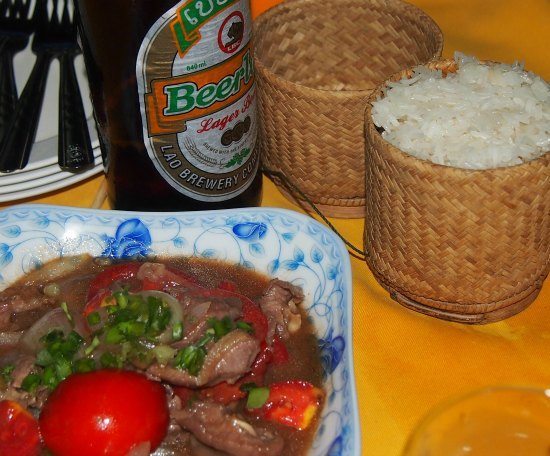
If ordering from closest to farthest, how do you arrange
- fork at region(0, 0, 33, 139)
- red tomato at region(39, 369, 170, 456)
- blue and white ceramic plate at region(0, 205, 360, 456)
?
1. red tomato at region(39, 369, 170, 456)
2. blue and white ceramic plate at region(0, 205, 360, 456)
3. fork at region(0, 0, 33, 139)

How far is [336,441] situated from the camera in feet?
3.55

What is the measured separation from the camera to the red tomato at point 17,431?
1.11 metres

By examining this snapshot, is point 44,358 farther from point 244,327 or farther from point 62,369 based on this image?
point 244,327

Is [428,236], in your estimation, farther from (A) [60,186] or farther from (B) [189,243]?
(A) [60,186]

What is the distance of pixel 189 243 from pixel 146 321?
12.4 inches

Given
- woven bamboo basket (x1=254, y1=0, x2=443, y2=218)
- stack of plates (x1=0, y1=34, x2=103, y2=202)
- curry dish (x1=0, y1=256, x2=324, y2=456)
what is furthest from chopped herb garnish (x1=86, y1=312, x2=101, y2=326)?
woven bamboo basket (x1=254, y1=0, x2=443, y2=218)

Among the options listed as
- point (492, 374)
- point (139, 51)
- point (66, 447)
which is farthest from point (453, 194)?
point (66, 447)

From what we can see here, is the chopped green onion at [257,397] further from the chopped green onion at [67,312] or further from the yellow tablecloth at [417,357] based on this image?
the chopped green onion at [67,312]

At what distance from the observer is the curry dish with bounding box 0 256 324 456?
1095 mm

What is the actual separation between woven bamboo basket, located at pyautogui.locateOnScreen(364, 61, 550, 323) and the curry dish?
0.23 meters

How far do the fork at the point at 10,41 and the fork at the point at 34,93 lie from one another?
0.03 metres

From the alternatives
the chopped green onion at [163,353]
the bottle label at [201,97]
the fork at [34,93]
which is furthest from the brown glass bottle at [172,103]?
the chopped green onion at [163,353]

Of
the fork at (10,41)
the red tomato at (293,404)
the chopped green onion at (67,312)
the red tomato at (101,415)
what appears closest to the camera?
the red tomato at (101,415)

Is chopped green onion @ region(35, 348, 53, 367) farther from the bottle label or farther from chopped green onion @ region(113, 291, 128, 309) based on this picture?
the bottle label
